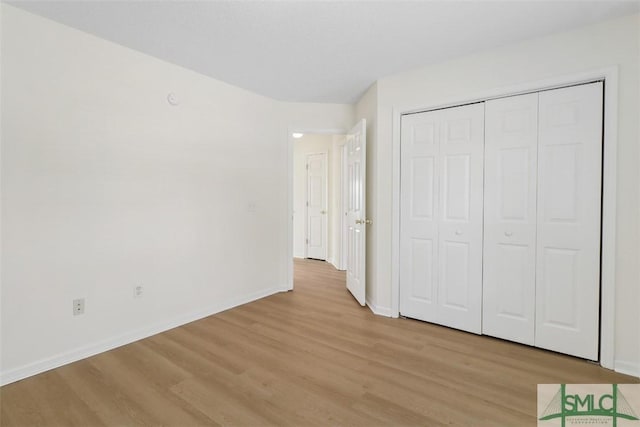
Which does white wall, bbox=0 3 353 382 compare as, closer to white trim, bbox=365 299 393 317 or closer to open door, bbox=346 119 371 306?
open door, bbox=346 119 371 306

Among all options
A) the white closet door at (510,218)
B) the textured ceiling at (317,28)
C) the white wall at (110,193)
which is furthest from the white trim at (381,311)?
the textured ceiling at (317,28)

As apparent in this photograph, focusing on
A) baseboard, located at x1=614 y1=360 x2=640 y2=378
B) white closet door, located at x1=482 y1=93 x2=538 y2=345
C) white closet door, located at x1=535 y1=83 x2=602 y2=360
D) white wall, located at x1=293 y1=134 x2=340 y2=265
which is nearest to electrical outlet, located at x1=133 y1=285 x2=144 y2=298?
white closet door, located at x1=482 y1=93 x2=538 y2=345

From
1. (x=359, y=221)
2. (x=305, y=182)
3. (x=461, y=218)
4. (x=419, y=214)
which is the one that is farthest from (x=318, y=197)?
(x=461, y=218)

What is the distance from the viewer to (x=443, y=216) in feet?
9.66

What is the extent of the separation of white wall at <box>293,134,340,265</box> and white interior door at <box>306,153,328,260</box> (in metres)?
0.09

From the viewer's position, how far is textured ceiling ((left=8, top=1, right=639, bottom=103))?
6.70ft

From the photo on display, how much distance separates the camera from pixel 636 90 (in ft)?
6.95

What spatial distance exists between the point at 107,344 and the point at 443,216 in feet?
10.1

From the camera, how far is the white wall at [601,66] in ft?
6.97

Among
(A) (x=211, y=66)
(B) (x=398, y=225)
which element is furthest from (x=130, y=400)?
(A) (x=211, y=66)

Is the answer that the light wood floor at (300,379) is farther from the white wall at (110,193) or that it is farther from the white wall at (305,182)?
the white wall at (305,182)

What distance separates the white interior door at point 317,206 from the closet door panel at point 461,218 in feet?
10.9

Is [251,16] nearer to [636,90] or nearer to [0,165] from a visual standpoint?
[0,165]

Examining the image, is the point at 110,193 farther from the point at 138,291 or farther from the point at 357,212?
the point at 357,212
